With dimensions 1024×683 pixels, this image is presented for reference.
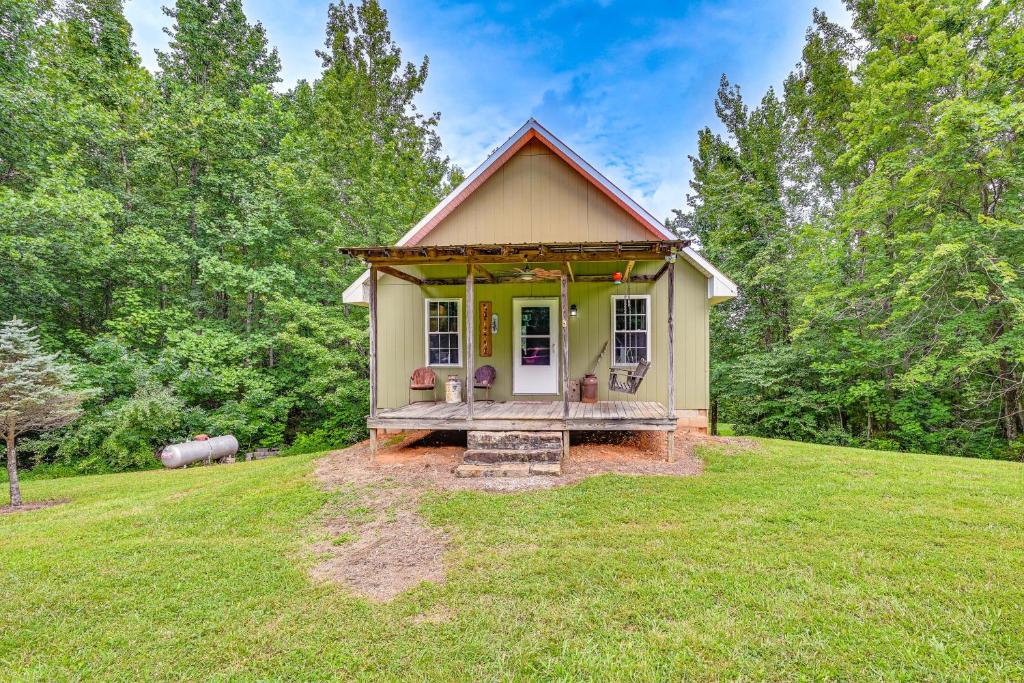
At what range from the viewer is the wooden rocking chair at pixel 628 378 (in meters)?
7.66

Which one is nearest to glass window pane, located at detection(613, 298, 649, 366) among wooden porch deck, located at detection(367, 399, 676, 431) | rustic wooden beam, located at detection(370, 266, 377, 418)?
wooden porch deck, located at detection(367, 399, 676, 431)

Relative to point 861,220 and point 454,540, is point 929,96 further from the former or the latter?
point 454,540

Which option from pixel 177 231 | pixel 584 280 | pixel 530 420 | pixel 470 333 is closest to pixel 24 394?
pixel 470 333

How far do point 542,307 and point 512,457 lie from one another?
373 cm

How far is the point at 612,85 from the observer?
1653 cm

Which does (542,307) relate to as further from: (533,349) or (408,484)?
(408,484)

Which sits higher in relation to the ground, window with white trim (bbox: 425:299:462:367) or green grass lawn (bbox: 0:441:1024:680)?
window with white trim (bbox: 425:299:462:367)

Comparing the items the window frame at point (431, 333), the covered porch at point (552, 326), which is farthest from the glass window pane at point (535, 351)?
the window frame at point (431, 333)

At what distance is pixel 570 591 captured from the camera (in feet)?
9.98

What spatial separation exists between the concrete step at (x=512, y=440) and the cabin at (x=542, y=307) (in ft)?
3.61

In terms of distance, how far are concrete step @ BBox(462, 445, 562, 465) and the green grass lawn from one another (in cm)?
104

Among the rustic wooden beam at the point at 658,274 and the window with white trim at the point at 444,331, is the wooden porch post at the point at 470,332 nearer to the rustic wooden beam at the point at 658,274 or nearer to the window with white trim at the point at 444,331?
the window with white trim at the point at 444,331

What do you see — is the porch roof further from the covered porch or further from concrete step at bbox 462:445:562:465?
concrete step at bbox 462:445:562:465

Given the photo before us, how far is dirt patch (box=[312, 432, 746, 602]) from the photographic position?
136 inches
